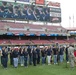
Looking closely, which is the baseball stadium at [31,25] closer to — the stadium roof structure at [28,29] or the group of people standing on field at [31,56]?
the stadium roof structure at [28,29]

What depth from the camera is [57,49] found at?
2098 cm

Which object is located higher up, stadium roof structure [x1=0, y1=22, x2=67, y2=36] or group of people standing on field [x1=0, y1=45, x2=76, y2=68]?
group of people standing on field [x1=0, y1=45, x2=76, y2=68]

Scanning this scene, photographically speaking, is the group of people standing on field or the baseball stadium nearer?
the group of people standing on field

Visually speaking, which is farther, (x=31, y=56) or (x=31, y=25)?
(x=31, y=25)

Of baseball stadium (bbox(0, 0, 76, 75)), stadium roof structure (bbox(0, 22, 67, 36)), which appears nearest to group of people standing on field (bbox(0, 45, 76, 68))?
baseball stadium (bbox(0, 0, 76, 75))

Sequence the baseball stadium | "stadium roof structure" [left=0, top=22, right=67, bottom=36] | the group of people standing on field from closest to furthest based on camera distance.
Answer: the group of people standing on field, the baseball stadium, "stadium roof structure" [left=0, top=22, right=67, bottom=36]

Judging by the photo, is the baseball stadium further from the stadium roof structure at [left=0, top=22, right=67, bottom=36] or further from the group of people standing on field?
the group of people standing on field

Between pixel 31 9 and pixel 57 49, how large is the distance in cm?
3686

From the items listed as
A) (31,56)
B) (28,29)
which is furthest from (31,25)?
(31,56)

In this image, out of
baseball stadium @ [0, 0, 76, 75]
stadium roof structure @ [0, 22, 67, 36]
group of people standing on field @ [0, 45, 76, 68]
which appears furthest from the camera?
stadium roof structure @ [0, 22, 67, 36]

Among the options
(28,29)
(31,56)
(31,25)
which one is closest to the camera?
(31,56)

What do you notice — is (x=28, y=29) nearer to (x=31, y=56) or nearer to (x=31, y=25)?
(x=31, y=25)

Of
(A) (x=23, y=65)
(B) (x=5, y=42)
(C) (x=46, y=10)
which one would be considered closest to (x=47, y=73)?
(A) (x=23, y=65)

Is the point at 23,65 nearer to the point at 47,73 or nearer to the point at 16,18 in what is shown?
the point at 47,73
